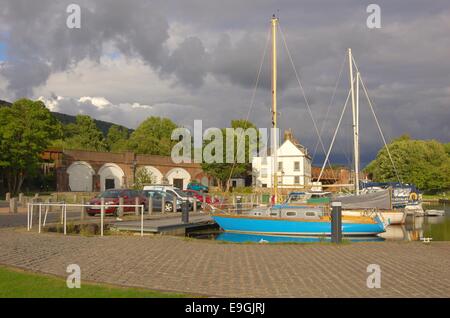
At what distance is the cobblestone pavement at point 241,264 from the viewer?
30.9ft

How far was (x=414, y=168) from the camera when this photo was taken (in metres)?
87.8

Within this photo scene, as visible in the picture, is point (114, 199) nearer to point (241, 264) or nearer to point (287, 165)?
point (241, 264)

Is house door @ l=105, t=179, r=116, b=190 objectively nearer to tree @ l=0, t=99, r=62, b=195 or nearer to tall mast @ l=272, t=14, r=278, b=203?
tree @ l=0, t=99, r=62, b=195

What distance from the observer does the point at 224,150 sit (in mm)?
79000

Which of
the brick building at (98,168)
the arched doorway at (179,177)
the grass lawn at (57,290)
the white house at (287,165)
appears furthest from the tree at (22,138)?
the grass lawn at (57,290)

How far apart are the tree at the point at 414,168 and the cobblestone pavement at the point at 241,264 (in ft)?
237

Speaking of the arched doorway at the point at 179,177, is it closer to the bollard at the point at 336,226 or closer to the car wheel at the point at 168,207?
the car wheel at the point at 168,207

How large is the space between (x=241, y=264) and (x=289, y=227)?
13.9 meters

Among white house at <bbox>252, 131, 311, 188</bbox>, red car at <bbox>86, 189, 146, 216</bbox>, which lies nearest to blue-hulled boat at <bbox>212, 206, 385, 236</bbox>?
red car at <bbox>86, 189, 146, 216</bbox>

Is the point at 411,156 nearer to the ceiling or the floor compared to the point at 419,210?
nearer to the ceiling
